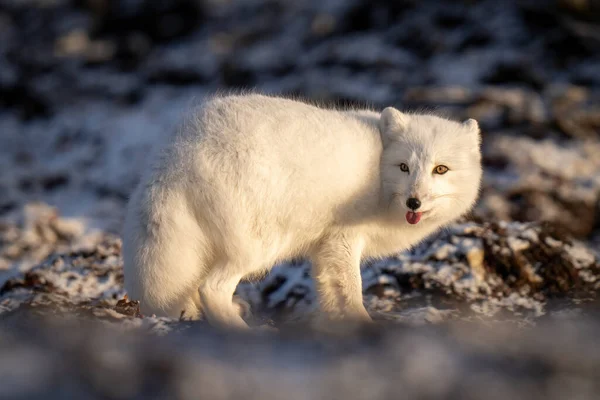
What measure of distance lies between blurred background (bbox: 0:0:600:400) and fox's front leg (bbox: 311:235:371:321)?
0.38m

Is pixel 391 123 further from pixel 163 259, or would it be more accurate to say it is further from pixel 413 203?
pixel 163 259

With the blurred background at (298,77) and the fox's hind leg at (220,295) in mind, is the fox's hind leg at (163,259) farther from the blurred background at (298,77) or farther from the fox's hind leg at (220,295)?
the blurred background at (298,77)

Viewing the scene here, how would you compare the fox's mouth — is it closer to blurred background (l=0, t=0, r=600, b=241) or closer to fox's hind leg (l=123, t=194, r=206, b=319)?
fox's hind leg (l=123, t=194, r=206, b=319)

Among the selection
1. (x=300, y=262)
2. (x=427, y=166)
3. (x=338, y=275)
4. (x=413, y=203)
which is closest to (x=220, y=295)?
(x=338, y=275)

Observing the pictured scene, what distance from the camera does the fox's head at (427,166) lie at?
3.97 metres

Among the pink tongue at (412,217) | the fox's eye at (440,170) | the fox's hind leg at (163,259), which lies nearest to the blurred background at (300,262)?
the fox's hind leg at (163,259)

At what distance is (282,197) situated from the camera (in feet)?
12.3

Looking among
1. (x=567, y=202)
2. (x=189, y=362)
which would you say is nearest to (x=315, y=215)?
(x=189, y=362)

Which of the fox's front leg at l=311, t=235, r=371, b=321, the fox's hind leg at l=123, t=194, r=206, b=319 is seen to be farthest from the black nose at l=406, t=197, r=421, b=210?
the fox's hind leg at l=123, t=194, r=206, b=319

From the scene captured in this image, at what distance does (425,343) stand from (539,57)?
7.85 meters

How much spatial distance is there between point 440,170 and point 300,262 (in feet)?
6.88

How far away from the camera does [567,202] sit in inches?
265

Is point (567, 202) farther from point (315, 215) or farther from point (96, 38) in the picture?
point (96, 38)

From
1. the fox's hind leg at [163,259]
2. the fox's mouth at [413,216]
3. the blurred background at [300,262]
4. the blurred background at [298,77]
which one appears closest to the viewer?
the blurred background at [300,262]
